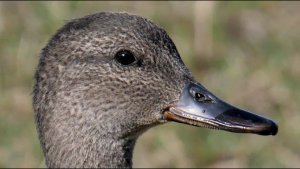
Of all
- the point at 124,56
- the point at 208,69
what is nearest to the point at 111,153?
the point at 124,56

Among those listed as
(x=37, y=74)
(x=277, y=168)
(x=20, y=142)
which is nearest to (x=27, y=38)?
(x=20, y=142)

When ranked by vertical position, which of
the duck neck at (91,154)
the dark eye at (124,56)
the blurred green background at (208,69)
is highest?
the dark eye at (124,56)

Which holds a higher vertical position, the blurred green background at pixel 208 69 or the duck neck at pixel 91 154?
the duck neck at pixel 91 154

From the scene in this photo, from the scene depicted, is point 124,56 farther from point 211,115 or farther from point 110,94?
point 211,115

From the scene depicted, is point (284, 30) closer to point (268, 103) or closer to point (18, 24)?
point (268, 103)

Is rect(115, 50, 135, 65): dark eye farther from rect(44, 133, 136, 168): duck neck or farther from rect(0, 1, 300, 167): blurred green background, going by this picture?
rect(0, 1, 300, 167): blurred green background

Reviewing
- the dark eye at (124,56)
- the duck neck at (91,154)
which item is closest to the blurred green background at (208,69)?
the duck neck at (91,154)

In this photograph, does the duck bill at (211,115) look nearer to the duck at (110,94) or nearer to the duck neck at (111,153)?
the duck at (110,94)
